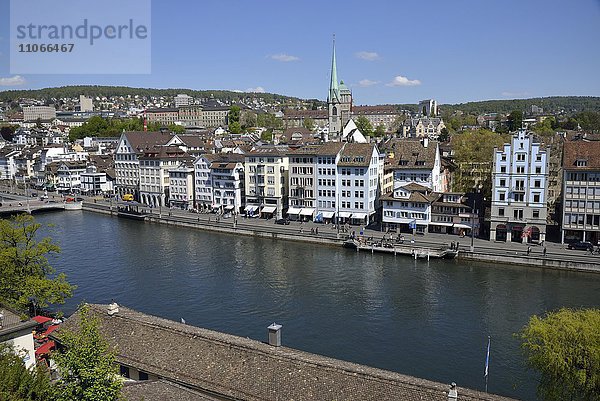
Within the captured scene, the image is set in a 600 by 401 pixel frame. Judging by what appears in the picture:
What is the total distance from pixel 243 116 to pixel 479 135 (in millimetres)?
128757

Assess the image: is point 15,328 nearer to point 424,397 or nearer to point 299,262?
point 424,397

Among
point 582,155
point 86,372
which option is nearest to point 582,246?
point 582,155

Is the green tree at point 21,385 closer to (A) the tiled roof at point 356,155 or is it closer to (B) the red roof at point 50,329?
(B) the red roof at point 50,329

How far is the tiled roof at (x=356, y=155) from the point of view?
65.0 metres

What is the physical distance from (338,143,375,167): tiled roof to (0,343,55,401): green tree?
5153cm

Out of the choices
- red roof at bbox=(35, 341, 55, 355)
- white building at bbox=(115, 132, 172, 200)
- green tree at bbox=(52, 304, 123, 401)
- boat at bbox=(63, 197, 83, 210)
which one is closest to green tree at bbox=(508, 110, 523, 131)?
white building at bbox=(115, 132, 172, 200)

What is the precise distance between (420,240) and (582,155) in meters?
17.2

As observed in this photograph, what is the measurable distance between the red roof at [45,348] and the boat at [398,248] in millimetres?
33262

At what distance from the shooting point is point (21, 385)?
15516 millimetres

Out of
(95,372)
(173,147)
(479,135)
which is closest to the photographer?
(95,372)

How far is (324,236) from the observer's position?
59.1 metres

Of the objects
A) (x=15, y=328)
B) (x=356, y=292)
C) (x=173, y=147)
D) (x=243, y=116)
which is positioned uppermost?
(x=243, y=116)

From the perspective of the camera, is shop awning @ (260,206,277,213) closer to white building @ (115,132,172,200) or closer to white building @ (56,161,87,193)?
white building @ (115,132,172,200)

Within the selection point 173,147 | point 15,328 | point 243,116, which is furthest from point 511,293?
point 243,116
